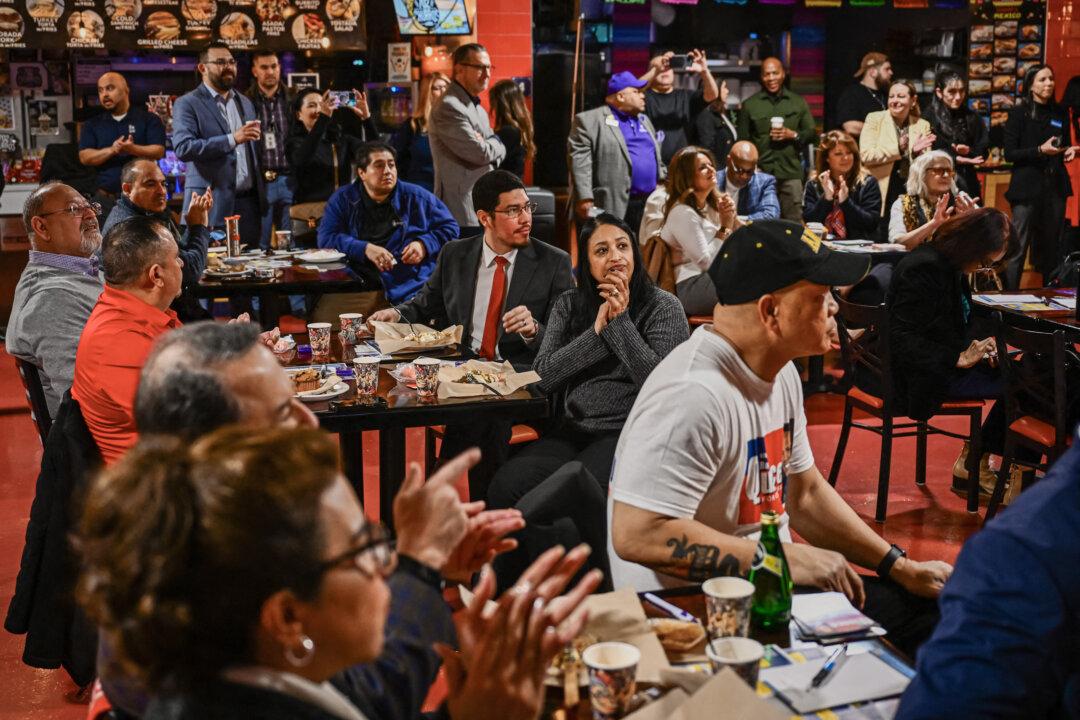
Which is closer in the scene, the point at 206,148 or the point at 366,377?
the point at 366,377

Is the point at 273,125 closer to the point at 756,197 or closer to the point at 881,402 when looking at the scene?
the point at 756,197

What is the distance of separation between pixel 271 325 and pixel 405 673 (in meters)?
4.86

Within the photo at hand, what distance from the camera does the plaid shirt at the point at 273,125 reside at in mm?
8633

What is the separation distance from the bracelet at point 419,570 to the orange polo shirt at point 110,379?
1.62 metres

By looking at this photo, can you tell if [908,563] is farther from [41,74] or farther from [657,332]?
[41,74]

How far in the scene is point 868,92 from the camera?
991cm

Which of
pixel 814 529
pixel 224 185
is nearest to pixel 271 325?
pixel 224 185

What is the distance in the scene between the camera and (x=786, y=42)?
463 inches

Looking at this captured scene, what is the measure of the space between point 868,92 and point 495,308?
6371 mm

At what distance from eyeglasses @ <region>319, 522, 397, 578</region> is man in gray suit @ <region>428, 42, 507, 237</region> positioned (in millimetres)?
6201

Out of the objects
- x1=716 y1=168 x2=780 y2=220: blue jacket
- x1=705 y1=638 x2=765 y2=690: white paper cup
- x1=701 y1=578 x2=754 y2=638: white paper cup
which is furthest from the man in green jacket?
x1=705 y1=638 x2=765 y2=690: white paper cup

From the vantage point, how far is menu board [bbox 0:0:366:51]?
9117mm

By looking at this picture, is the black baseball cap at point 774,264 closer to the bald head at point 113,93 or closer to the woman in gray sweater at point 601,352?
the woman in gray sweater at point 601,352

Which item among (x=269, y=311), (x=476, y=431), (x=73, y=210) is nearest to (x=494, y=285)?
(x=476, y=431)
